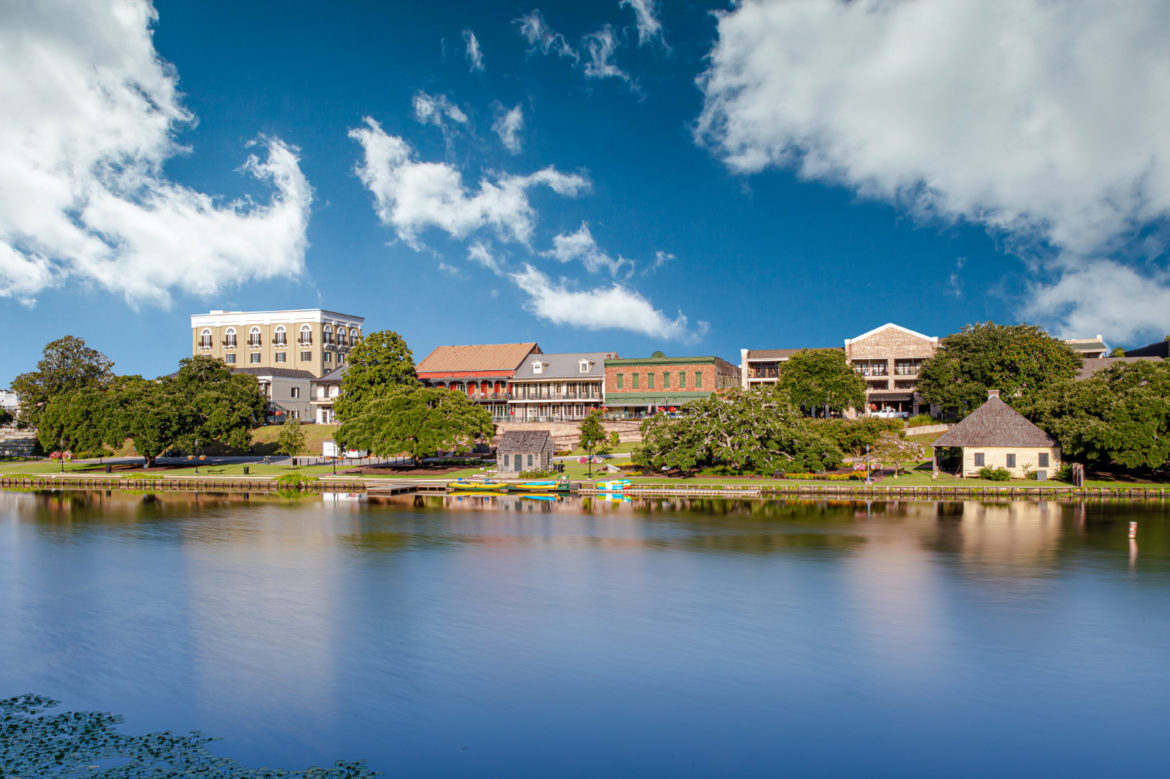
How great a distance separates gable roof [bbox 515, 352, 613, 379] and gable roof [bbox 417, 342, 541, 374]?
1.36 metres

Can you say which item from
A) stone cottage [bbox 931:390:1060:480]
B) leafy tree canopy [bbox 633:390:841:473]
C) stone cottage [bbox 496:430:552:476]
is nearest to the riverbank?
stone cottage [bbox 931:390:1060:480]

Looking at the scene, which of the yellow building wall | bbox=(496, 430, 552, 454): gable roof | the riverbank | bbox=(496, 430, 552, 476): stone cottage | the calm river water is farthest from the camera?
bbox=(496, 430, 552, 454): gable roof

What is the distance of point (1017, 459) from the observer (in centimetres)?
5712

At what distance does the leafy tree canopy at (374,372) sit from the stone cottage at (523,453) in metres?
17.5

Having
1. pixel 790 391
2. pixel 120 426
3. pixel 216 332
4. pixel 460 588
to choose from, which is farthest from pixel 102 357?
pixel 460 588

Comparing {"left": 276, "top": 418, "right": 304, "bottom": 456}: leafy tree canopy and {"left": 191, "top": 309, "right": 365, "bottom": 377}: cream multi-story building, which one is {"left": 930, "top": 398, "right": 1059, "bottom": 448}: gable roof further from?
{"left": 191, "top": 309, "right": 365, "bottom": 377}: cream multi-story building

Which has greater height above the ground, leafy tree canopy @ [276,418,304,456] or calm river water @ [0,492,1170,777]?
leafy tree canopy @ [276,418,304,456]

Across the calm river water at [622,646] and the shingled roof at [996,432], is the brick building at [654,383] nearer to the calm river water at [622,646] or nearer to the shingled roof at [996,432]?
the shingled roof at [996,432]

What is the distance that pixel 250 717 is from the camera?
17969 mm

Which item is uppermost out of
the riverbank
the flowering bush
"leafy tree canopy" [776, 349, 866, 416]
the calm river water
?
"leafy tree canopy" [776, 349, 866, 416]

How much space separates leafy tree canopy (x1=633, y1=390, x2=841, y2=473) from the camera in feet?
200

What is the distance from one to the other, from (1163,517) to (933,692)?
113 ft

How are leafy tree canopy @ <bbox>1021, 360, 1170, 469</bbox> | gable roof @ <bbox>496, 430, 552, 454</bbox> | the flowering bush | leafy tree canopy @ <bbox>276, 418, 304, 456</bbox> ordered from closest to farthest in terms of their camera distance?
leafy tree canopy @ <bbox>1021, 360, 1170, 469</bbox> < the flowering bush < gable roof @ <bbox>496, 430, 552, 454</bbox> < leafy tree canopy @ <bbox>276, 418, 304, 456</bbox>

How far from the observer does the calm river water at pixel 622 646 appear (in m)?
16.8
